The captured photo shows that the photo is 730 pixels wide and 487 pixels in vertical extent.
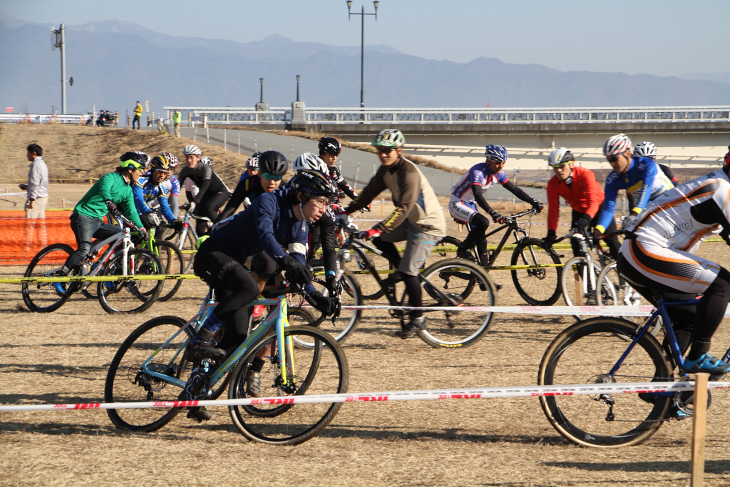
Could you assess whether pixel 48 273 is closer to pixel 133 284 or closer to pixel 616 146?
pixel 133 284

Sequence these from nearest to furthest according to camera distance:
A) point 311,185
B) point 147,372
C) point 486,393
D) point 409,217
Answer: point 486,393
point 311,185
point 147,372
point 409,217

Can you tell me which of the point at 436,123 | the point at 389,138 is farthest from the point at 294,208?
the point at 436,123

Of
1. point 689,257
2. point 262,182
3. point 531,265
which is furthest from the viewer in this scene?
point 531,265

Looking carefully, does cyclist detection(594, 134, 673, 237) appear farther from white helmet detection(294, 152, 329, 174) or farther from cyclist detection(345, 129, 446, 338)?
white helmet detection(294, 152, 329, 174)

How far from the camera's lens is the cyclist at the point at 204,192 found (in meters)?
11.8

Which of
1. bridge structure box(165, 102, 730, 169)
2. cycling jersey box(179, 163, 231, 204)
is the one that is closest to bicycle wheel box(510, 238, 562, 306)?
cycling jersey box(179, 163, 231, 204)

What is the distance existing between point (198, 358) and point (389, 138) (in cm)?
328

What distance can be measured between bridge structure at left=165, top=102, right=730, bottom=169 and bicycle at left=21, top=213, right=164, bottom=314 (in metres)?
39.5

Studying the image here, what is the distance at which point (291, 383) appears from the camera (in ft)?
16.4

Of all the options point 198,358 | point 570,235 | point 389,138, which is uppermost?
point 389,138

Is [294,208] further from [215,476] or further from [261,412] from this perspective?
[215,476]

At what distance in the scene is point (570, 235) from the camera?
8359 mm

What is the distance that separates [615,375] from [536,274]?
4604 mm

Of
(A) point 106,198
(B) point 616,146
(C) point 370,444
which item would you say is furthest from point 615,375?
(A) point 106,198
